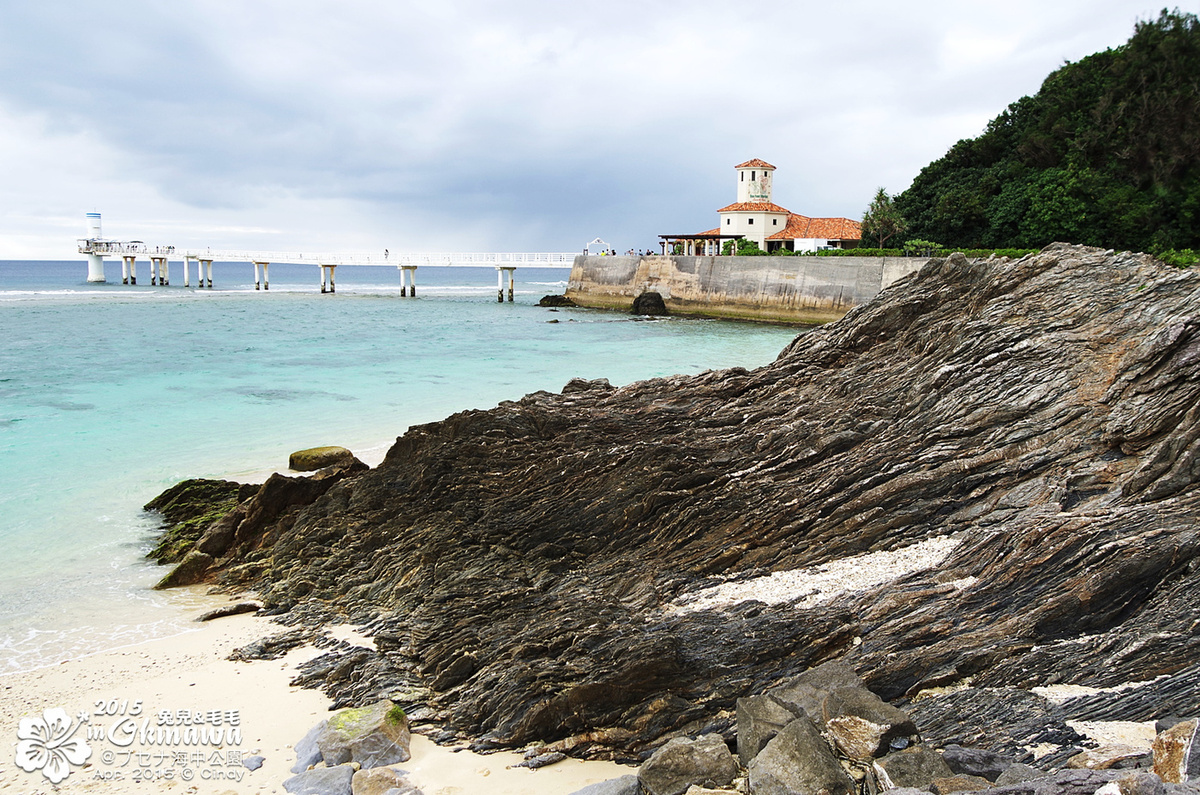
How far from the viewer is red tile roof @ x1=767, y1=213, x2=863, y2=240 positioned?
63.1 m

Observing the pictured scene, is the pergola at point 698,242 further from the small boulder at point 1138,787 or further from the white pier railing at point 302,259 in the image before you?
the small boulder at point 1138,787

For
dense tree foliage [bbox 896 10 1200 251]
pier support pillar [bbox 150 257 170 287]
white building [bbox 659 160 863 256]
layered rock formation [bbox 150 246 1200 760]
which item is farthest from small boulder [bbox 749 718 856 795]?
pier support pillar [bbox 150 257 170 287]

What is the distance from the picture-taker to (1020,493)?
7.47m

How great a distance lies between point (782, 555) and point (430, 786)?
383 centimetres

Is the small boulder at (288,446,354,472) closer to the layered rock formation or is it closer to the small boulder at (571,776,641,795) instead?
the layered rock formation

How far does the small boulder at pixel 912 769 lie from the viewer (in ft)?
15.3

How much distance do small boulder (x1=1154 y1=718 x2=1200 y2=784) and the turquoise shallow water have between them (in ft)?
29.7

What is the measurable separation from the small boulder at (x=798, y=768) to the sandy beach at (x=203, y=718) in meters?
1.40

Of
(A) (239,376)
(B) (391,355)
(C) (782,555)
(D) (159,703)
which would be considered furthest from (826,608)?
(B) (391,355)

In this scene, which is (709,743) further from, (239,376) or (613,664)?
(239,376)

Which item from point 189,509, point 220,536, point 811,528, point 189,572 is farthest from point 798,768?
point 189,509

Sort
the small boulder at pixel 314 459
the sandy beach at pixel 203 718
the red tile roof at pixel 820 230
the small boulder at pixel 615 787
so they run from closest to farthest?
the small boulder at pixel 615 787
the sandy beach at pixel 203 718
the small boulder at pixel 314 459
the red tile roof at pixel 820 230

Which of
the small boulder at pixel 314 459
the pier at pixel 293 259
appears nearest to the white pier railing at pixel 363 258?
the pier at pixel 293 259

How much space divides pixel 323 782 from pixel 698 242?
62.8 meters
